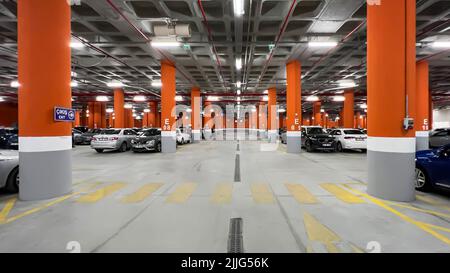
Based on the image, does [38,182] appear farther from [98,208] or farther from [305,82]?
[305,82]

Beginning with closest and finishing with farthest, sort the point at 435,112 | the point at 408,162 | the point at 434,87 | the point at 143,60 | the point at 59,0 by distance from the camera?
the point at 408,162 → the point at 59,0 → the point at 143,60 → the point at 434,87 → the point at 435,112

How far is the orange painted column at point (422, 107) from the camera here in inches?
568

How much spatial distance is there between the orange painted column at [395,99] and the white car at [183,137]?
1651 cm

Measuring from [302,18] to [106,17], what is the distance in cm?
640

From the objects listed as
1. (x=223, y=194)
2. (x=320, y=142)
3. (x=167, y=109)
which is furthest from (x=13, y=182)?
(x=320, y=142)

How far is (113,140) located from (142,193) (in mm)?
9917

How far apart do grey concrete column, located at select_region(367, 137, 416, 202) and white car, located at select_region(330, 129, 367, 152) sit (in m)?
9.39

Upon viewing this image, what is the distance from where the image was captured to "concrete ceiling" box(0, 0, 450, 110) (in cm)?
807

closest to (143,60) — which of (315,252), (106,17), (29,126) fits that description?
(106,17)

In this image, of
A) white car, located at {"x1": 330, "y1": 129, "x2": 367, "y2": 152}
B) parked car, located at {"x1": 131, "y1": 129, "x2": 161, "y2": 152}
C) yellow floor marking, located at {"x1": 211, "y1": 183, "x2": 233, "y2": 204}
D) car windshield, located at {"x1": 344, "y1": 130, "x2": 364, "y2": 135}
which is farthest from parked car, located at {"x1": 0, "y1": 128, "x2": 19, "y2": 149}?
car windshield, located at {"x1": 344, "y1": 130, "x2": 364, "y2": 135}

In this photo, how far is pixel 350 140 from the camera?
46.2 feet

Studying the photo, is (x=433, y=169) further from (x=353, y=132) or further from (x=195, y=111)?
(x=195, y=111)

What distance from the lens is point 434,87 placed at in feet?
76.2

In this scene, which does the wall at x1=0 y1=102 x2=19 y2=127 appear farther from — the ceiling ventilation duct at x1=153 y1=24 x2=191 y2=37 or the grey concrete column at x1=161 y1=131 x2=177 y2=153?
the ceiling ventilation duct at x1=153 y1=24 x2=191 y2=37
